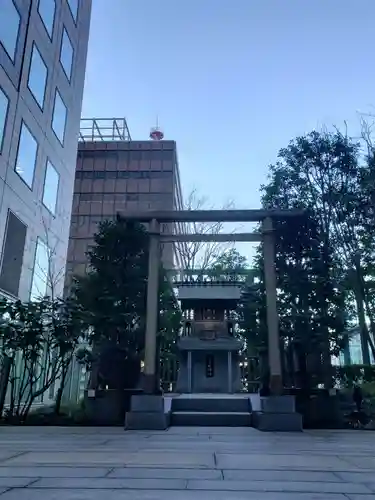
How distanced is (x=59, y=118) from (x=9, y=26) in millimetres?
3327

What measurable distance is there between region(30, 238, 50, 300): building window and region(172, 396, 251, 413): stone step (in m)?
5.25

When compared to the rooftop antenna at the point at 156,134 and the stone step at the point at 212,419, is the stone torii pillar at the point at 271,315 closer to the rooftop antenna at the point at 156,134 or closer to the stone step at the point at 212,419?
the stone step at the point at 212,419

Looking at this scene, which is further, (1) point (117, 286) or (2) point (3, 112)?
(2) point (3, 112)

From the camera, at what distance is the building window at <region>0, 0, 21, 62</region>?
8.91 meters

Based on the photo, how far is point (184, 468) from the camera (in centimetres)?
269

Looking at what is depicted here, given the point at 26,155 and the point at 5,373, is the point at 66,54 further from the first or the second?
the point at 5,373

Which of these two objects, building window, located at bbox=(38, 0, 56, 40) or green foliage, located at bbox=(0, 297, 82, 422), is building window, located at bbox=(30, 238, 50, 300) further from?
building window, located at bbox=(38, 0, 56, 40)

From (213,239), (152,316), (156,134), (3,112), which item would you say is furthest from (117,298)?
(156,134)

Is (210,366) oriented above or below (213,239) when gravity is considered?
below

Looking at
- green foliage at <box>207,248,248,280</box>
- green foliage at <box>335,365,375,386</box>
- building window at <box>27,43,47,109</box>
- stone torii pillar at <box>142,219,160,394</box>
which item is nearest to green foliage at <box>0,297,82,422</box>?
stone torii pillar at <box>142,219,160,394</box>

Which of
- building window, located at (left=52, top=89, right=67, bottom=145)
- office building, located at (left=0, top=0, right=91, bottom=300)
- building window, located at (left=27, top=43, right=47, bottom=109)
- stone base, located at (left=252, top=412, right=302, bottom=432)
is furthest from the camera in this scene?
building window, located at (left=52, top=89, right=67, bottom=145)

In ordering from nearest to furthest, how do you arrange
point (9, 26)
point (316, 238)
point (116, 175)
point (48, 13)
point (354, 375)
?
point (316, 238), point (354, 375), point (9, 26), point (48, 13), point (116, 175)

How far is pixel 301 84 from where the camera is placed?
1112 centimetres

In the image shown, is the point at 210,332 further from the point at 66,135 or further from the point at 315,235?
the point at 66,135
